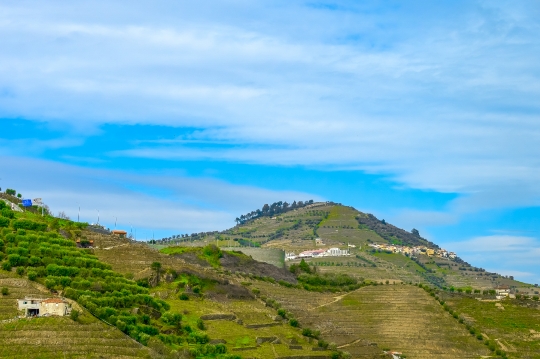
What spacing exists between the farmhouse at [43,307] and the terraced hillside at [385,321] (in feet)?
102

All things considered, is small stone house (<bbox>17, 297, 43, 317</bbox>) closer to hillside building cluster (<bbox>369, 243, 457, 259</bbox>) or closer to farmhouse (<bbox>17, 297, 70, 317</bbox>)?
farmhouse (<bbox>17, 297, 70, 317</bbox>)

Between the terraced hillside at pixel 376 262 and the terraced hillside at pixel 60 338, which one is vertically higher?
the terraced hillside at pixel 376 262

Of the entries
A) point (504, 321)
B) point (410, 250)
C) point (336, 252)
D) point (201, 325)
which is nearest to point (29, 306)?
point (201, 325)

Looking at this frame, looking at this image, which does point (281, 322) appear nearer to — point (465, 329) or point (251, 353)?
point (251, 353)

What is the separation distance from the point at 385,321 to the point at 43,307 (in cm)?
4576

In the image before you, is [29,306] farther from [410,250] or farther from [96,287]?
[410,250]

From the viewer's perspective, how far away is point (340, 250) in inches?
6393

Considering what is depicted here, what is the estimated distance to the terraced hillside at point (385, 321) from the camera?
292 feet

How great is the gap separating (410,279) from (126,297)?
3236 inches

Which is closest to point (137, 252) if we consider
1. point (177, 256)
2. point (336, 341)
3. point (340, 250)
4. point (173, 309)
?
point (177, 256)

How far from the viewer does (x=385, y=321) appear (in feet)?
318

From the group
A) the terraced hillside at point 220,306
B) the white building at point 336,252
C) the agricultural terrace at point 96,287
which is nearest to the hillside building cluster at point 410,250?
the white building at point 336,252

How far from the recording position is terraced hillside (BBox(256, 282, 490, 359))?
89088 mm

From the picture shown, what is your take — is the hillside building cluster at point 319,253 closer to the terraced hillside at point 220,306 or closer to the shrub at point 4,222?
the terraced hillside at point 220,306
